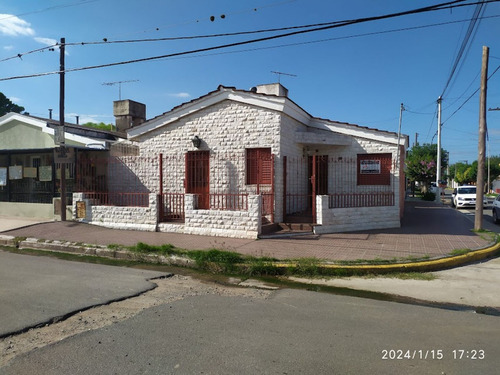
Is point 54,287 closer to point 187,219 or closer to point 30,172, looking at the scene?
point 187,219

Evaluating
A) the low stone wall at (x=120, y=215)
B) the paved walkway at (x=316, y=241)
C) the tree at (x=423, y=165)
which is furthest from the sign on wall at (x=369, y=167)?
the tree at (x=423, y=165)

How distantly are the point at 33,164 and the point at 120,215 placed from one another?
19.3 ft

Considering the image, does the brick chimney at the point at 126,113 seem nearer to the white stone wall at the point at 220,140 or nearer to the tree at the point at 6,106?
the white stone wall at the point at 220,140

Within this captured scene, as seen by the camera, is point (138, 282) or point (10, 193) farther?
point (10, 193)

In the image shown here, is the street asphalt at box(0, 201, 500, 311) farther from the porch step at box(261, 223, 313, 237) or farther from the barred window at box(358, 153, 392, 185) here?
the barred window at box(358, 153, 392, 185)

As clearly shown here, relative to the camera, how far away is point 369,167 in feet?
44.0

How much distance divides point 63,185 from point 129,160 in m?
2.42

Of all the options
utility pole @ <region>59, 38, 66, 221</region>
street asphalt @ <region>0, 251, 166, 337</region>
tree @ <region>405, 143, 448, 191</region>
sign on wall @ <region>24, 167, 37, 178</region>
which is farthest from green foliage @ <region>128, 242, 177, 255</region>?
tree @ <region>405, 143, 448, 191</region>

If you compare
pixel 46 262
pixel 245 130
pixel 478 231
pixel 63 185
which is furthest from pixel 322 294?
pixel 63 185

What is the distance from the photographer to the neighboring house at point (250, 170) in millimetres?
11680

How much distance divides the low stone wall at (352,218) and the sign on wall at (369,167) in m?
1.47

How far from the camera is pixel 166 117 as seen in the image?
13.8m

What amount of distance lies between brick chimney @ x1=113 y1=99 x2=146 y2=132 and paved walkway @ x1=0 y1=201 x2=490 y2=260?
954 centimetres

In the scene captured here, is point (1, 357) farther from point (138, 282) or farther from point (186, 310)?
point (138, 282)
